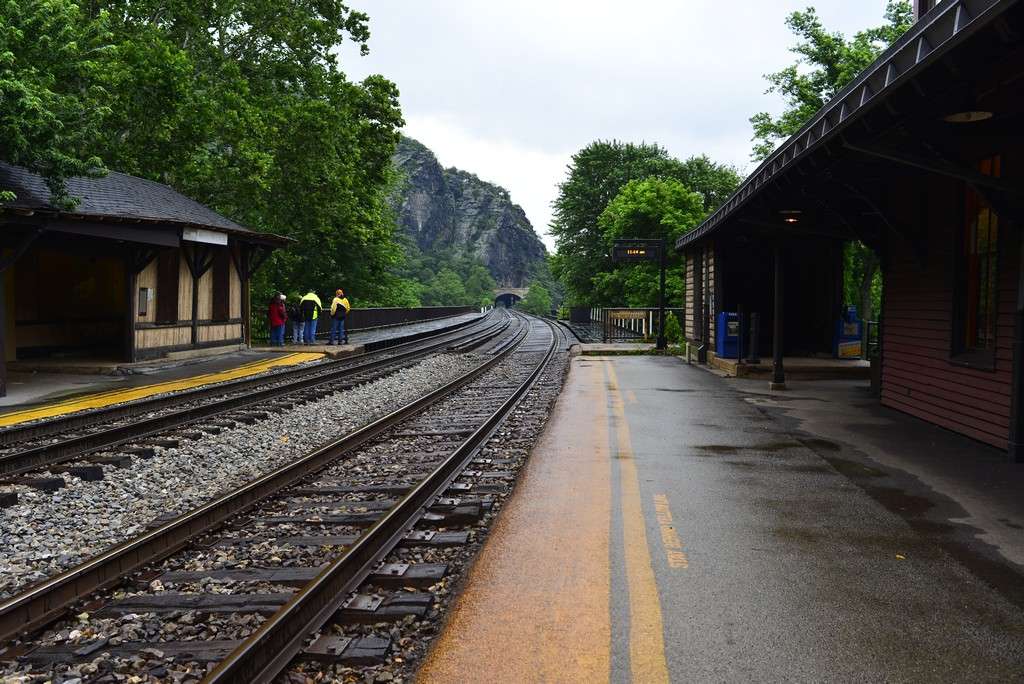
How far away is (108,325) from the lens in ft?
68.7

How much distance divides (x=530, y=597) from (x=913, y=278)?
9230 mm

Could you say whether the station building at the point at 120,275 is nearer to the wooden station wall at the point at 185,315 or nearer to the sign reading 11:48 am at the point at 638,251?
the wooden station wall at the point at 185,315

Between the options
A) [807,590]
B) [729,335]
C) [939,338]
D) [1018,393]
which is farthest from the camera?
[729,335]

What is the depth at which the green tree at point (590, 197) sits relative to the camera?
57875 millimetres

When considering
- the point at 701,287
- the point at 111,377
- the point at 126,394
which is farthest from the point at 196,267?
the point at 701,287

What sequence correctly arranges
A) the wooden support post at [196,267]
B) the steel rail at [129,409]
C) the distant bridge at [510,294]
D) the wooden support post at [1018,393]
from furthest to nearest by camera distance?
the distant bridge at [510,294] < the wooden support post at [196,267] < the steel rail at [129,409] < the wooden support post at [1018,393]

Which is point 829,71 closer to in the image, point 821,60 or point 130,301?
point 821,60

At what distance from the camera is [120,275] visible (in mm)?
20656

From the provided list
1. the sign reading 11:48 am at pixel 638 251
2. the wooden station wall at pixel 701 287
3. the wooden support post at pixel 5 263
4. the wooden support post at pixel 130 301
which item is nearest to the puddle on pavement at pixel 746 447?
the wooden station wall at pixel 701 287

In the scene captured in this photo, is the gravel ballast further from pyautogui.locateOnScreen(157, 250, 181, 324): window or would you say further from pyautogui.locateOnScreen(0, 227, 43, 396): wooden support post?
pyautogui.locateOnScreen(157, 250, 181, 324): window

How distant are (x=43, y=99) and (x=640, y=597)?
14.9 m

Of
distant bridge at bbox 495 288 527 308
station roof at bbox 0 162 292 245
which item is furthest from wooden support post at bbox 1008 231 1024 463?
distant bridge at bbox 495 288 527 308

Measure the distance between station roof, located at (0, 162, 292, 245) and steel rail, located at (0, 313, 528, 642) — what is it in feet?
28.9

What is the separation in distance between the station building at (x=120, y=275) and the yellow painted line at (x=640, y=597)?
39.5 ft
